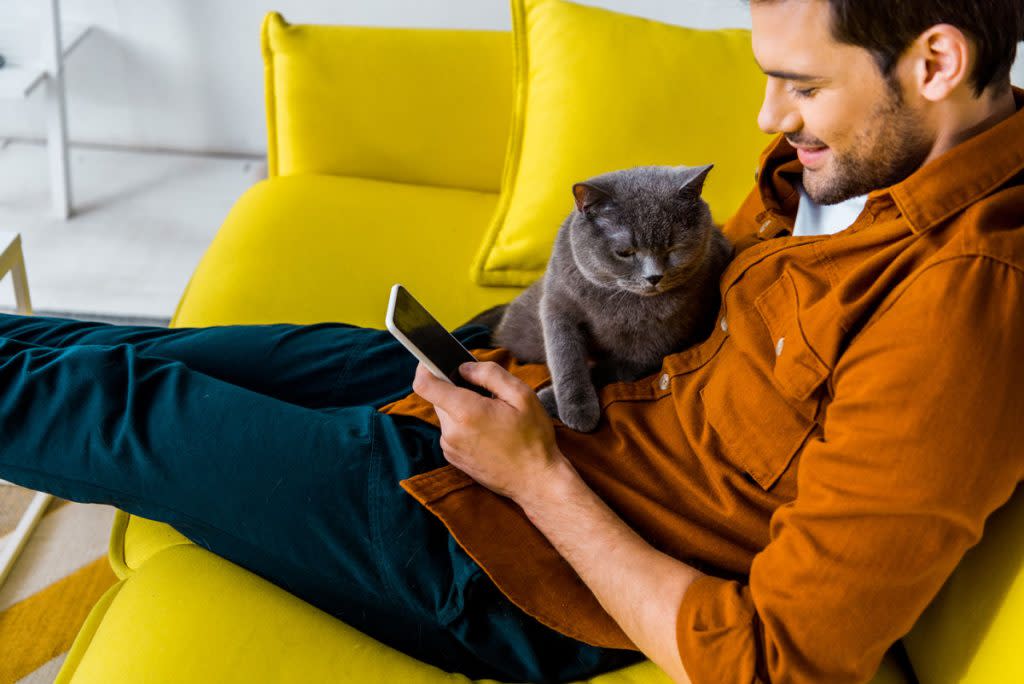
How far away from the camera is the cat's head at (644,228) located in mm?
1198

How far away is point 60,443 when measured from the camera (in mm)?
1100

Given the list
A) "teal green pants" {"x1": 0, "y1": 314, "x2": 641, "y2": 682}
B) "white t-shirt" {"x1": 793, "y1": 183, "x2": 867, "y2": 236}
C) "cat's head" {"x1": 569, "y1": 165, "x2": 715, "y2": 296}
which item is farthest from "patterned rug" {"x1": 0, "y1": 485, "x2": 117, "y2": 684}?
"white t-shirt" {"x1": 793, "y1": 183, "x2": 867, "y2": 236}

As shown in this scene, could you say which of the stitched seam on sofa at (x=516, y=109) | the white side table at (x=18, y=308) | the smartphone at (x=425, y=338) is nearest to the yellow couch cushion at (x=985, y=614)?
the smartphone at (x=425, y=338)

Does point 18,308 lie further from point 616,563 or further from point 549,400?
point 616,563

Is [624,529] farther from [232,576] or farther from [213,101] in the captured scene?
[213,101]

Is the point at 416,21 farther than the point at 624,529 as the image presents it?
Yes

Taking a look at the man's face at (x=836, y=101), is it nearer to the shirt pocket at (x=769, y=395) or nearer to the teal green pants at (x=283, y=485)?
the shirt pocket at (x=769, y=395)

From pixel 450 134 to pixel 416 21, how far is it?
0.78m

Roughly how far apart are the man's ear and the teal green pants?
2.23ft

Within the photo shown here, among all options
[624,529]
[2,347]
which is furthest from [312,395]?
[624,529]

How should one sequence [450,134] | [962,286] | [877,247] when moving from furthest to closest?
1. [450,134]
2. [877,247]
3. [962,286]

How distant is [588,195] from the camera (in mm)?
1206

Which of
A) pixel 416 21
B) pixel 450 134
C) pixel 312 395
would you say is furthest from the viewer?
pixel 416 21

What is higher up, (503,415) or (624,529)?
(503,415)
